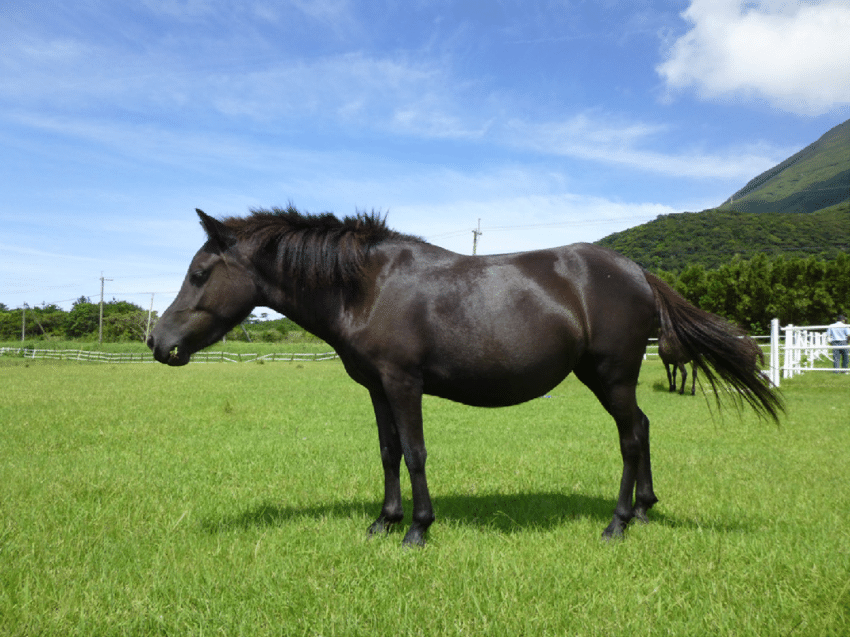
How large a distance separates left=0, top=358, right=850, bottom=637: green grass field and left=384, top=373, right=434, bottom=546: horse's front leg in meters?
0.17

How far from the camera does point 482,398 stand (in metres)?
3.89

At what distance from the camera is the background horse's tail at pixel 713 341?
164 inches

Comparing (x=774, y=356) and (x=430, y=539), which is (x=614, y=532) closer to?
(x=430, y=539)

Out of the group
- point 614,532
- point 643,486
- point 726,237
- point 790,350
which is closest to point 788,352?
point 790,350

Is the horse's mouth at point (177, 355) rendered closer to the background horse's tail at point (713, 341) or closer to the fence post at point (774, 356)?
the background horse's tail at point (713, 341)

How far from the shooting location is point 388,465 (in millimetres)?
4051

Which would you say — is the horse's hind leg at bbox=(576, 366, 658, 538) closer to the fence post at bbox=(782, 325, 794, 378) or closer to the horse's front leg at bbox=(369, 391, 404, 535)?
the horse's front leg at bbox=(369, 391, 404, 535)

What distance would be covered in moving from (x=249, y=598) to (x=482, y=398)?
1901 millimetres

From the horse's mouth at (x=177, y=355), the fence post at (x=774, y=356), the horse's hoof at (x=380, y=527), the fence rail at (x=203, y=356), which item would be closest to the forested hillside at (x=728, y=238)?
the fence rail at (x=203, y=356)

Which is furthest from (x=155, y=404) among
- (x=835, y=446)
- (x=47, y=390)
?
(x=835, y=446)

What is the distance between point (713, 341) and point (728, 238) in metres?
109

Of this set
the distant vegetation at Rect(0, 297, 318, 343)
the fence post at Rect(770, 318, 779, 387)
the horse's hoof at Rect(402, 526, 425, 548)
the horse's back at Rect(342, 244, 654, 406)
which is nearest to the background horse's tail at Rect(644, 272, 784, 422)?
the horse's back at Rect(342, 244, 654, 406)

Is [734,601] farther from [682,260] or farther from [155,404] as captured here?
[682,260]

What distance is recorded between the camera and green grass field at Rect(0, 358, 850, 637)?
2.59 meters
